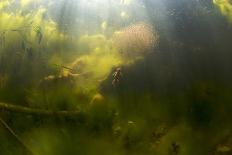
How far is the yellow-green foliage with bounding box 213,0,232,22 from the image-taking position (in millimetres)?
1837

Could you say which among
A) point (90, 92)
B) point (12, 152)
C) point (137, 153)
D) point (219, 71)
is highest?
point (219, 71)

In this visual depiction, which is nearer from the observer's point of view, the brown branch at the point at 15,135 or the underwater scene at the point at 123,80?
the underwater scene at the point at 123,80

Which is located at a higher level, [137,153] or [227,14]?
[227,14]

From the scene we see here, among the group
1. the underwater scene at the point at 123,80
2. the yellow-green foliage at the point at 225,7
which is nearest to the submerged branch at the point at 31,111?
the underwater scene at the point at 123,80

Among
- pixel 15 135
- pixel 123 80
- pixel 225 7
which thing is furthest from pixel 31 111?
pixel 225 7

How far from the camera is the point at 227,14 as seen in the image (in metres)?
Answer: 1.84

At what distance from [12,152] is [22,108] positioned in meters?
0.16

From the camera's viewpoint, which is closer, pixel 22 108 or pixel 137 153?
pixel 137 153

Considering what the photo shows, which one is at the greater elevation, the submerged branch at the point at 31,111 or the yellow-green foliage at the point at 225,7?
the yellow-green foliage at the point at 225,7

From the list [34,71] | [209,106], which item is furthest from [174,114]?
[34,71]

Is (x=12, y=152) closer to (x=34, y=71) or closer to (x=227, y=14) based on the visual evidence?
(x=34, y=71)

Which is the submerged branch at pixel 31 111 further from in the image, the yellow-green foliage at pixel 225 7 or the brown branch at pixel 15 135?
the yellow-green foliage at pixel 225 7

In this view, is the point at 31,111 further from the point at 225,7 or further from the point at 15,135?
the point at 225,7

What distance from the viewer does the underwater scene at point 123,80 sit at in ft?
5.82
